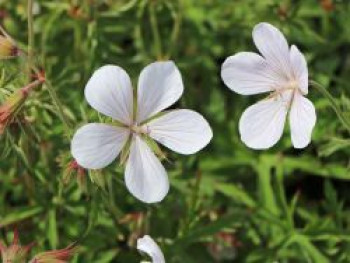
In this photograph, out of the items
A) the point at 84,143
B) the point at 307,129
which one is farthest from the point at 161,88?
the point at 307,129

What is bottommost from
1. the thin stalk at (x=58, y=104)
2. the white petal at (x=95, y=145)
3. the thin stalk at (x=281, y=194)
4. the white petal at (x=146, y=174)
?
the thin stalk at (x=281, y=194)

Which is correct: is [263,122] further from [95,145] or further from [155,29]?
[155,29]

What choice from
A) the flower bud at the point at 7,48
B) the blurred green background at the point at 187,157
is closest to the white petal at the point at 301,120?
the blurred green background at the point at 187,157

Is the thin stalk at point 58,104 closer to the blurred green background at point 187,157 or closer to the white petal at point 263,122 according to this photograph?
the blurred green background at point 187,157

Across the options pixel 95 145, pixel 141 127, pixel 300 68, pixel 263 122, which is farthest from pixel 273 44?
pixel 95 145

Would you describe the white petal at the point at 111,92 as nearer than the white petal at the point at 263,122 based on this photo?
Yes

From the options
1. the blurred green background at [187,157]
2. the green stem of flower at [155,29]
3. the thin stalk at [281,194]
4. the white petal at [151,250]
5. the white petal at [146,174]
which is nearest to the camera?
the white petal at [151,250]

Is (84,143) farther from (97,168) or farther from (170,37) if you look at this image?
(170,37)
